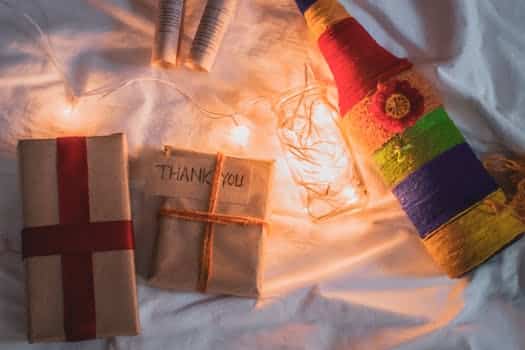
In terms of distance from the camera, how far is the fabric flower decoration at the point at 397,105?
902 millimetres

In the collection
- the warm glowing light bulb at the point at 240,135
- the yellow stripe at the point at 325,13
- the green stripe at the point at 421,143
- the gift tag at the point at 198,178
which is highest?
the yellow stripe at the point at 325,13

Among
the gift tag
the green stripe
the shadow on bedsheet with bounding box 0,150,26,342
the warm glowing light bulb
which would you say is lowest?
the shadow on bedsheet with bounding box 0,150,26,342

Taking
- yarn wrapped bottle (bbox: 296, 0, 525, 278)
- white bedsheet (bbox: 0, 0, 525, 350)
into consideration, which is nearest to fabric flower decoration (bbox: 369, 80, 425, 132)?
yarn wrapped bottle (bbox: 296, 0, 525, 278)

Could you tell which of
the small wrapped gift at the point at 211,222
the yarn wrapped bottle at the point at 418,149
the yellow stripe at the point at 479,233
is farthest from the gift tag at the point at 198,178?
the yellow stripe at the point at 479,233

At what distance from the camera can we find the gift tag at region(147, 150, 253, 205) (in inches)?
38.2

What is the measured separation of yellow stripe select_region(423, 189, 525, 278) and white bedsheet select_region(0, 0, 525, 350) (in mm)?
83

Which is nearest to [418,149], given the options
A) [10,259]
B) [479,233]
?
[479,233]

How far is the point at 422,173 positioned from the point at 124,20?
0.64 metres

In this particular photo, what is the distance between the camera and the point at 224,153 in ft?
3.39

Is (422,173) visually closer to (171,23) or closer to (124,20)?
(171,23)

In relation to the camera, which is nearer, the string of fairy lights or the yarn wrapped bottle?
the yarn wrapped bottle

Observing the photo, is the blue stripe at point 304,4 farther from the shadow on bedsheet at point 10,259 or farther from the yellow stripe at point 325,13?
the shadow on bedsheet at point 10,259

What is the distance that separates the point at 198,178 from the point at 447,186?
1.40ft

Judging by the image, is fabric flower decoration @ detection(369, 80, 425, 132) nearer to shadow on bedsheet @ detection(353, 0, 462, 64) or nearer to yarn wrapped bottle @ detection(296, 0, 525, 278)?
yarn wrapped bottle @ detection(296, 0, 525, 278)
